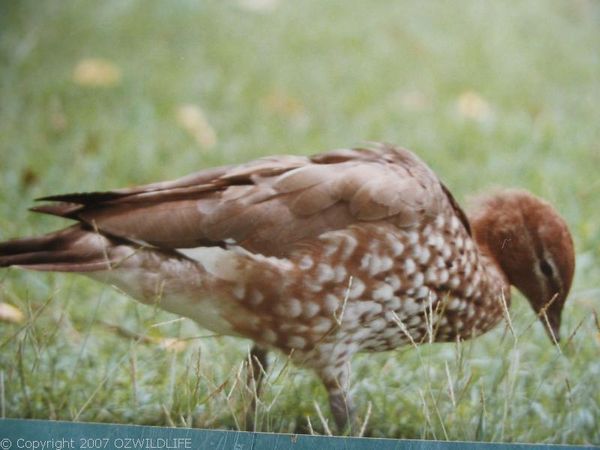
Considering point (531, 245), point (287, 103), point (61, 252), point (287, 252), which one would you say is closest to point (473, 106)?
point (287, 103)

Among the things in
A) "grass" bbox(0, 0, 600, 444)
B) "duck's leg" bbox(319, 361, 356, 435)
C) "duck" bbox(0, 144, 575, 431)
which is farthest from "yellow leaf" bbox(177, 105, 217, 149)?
"duck's leg" bbox(319, 361, 356, 435)

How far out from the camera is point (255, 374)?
6.00ft

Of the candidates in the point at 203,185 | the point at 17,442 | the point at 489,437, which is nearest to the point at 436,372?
the point at 489,437

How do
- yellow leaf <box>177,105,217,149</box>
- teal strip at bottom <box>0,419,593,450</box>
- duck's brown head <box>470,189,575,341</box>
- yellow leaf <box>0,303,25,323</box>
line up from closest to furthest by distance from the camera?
teal strip at bottom <box>0,419,593,450</box>, duck's brown head <box>470,189,575,341</box>, yellow leaf <box>0,303,25,323</box>, yellow leaf <box>177,105,217,149</box>

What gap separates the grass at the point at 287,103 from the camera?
207cm

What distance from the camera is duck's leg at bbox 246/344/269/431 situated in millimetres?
1676

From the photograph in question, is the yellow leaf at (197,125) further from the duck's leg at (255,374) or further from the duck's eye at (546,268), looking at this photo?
the duck's eye at (546,268)

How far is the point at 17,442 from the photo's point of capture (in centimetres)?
156

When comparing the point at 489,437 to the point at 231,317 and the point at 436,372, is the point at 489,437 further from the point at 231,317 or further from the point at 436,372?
the point at 231,317

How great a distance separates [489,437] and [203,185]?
708 millimetres

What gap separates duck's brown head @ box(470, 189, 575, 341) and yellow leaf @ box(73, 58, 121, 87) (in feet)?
3.32

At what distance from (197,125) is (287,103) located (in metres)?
0.25

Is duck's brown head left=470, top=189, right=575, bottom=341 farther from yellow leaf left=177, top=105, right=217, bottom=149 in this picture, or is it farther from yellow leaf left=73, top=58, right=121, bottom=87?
yellow leaf left=73, top=58, right=121, bottom=87

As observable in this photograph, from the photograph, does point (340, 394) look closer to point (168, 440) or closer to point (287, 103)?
point (168, 440)
